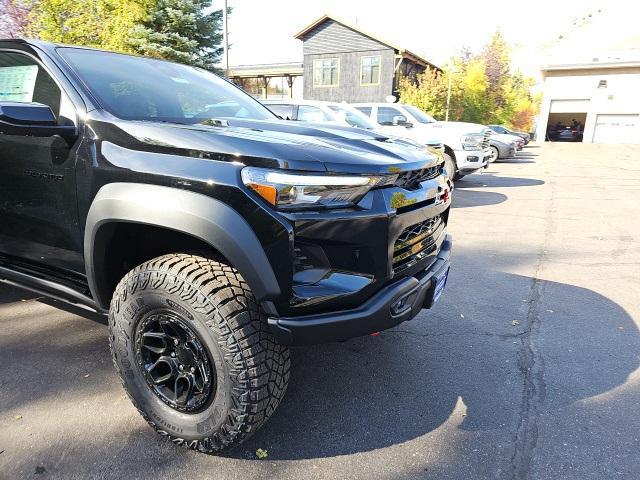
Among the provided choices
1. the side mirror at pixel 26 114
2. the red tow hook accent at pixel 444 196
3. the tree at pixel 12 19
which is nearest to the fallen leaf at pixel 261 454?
the red tow hook accent at pixel 444 196

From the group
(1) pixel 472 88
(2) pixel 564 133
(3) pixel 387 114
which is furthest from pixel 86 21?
(2) pixel 564 133

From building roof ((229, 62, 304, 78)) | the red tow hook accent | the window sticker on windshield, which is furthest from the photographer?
building roof ((229, 62, 304, 78))

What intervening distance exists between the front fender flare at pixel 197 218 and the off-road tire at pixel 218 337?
0.13 metres

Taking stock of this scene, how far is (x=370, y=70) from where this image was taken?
29.3 meters

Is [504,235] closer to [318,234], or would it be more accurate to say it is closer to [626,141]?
[318,234]

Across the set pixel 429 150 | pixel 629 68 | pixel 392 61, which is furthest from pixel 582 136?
pixel 429 150

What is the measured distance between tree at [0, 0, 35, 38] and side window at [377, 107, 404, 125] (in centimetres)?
1274

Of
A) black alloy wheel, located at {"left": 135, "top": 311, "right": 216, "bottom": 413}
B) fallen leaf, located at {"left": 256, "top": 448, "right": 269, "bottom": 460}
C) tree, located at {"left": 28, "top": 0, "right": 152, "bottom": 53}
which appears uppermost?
tree, located at {"left": 28, "top": 0, "right": 152, "bottom": 53}

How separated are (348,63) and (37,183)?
29.8 metres

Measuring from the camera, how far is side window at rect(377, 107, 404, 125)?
10875 millimetres

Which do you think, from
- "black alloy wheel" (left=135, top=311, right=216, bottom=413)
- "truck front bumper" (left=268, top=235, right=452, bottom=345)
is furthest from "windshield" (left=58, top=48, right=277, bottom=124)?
"truck front bumper" (left=268, top=235, right=452, bottom=345)

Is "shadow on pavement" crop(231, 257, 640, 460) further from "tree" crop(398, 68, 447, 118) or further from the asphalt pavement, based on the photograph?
"tree" crop(398, 68, 447, 118)

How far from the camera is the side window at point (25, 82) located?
2.46 meters

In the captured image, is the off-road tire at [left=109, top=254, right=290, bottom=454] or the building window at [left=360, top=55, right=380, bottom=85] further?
the building window at [left=360, top=55, right=380, bottom=85]
